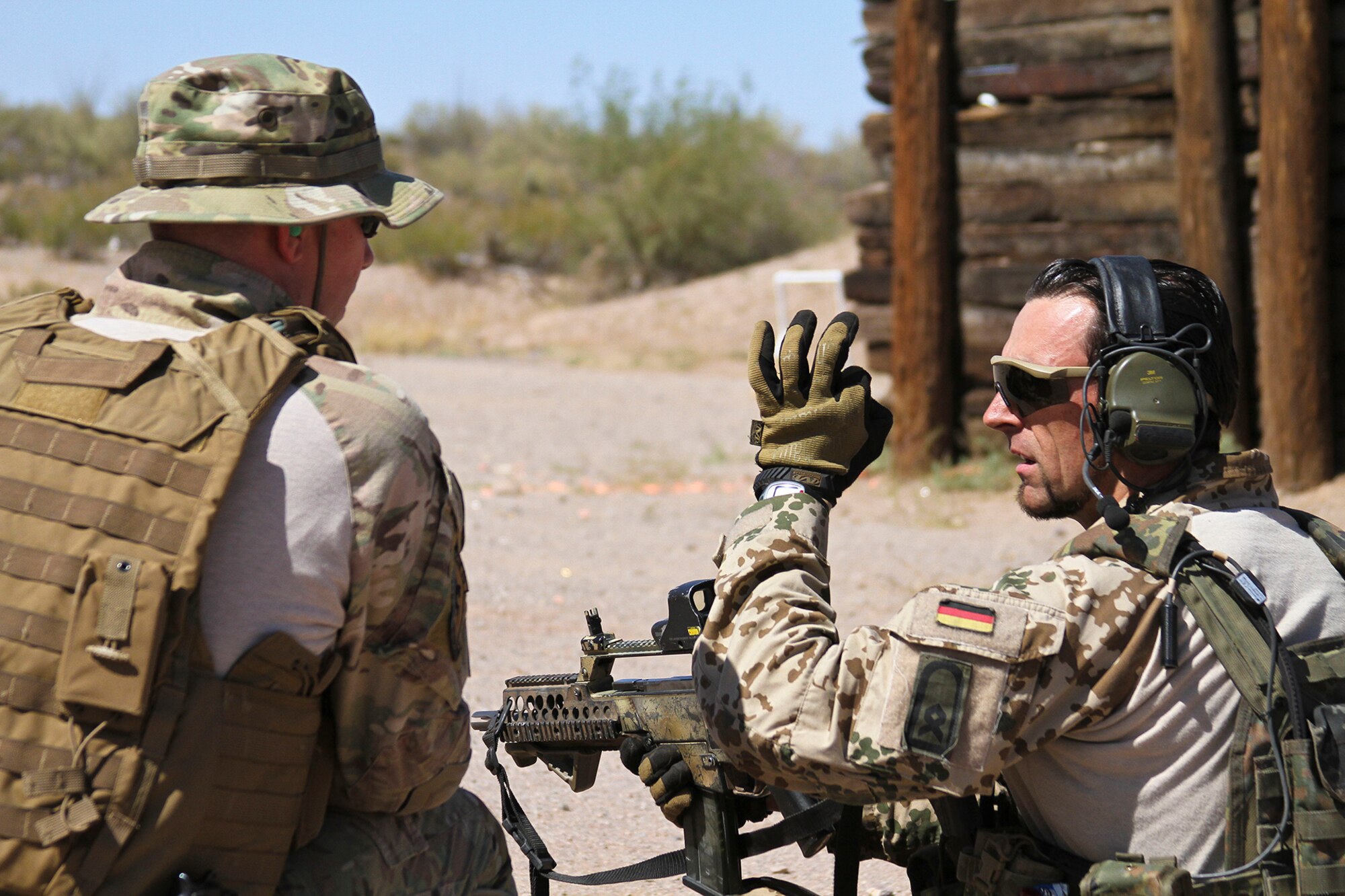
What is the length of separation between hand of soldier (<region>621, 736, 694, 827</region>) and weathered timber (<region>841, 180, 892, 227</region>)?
6.79m

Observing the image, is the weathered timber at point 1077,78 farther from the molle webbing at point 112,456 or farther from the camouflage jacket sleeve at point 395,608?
the molle webbing at point 112,456

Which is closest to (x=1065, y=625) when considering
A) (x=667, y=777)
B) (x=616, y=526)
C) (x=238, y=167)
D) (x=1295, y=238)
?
(x=667, y=777)

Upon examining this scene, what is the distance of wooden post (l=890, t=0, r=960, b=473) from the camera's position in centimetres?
850

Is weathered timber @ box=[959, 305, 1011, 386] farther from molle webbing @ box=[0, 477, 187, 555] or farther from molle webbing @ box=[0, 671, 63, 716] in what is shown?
molle webbing @ box=[0, 671, 63, 716]

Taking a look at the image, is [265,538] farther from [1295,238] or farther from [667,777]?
[1295,238]

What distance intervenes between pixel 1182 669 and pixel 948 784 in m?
0.39

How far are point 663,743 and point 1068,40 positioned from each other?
6.65 meters

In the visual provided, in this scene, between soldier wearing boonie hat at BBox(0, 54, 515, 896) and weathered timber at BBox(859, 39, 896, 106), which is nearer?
soldier wearing boonie hat at BBox(0, 54, 515, 896)

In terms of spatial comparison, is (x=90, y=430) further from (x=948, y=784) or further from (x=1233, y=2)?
(x=1233, y=2)

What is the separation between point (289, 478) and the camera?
200 centimetres

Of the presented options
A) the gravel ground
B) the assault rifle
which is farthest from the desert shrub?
the assault rifle

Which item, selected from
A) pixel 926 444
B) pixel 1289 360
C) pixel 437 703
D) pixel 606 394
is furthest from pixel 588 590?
pixel 606 394

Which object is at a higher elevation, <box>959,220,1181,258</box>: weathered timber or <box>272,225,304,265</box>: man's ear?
<box>272,225,304,265</box>: man's ear

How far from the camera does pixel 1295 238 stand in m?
7.20
